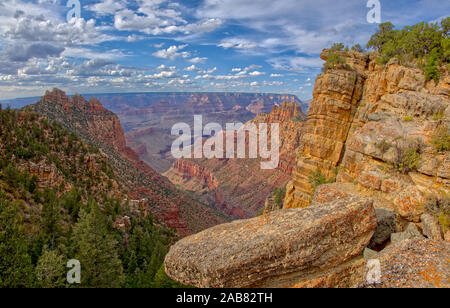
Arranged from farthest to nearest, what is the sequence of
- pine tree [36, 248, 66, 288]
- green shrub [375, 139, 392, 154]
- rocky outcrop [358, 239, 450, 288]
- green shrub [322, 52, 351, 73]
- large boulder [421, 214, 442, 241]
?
green shrub [322, 52, 351, 73]
green shrub [375, 139, 392, 154]
pine tree [36, 248, 66, 288]
large boulder [421, 214, 442, 241]
rocky outcrop [358, 239, 450, 288]

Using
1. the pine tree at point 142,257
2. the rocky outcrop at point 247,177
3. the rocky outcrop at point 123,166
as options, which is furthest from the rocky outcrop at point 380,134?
the rocky outcrop at point 247,177

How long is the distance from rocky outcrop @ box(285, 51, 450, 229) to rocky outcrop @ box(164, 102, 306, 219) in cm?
6137

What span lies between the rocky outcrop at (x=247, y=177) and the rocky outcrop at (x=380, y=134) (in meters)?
61.4

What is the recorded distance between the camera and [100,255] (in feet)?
64.8

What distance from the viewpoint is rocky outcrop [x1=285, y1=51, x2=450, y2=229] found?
521 inches

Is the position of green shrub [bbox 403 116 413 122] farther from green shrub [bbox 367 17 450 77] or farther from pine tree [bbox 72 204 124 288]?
pine tree [bbox 72 204 124 288]

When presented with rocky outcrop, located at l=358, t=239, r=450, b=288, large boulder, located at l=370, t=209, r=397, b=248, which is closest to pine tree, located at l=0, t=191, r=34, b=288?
rocky outcrop, located at l=358, t=239, r=450, b=288

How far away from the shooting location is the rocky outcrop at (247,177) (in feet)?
303

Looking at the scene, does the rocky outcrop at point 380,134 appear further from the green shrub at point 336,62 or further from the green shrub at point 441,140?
the green shrub at point 336,62

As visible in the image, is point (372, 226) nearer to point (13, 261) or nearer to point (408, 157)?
point (408, 157)

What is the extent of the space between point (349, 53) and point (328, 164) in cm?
1319

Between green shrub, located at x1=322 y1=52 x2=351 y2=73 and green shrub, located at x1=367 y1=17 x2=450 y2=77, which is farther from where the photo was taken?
green shrub, located at x1=322 y1=52 x2=351 y2=73

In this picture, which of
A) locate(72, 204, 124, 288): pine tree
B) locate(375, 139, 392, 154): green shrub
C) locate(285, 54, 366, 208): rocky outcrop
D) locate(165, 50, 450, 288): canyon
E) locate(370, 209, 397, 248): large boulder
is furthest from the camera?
locate(285, 54, 366, 208): rocky outcrop

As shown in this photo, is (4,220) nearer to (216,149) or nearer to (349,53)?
(349,53)
